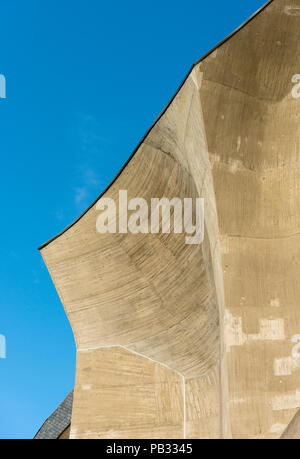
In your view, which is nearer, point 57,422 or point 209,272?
point 209,272

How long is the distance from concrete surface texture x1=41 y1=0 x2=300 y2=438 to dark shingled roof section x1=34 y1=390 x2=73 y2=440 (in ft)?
19.4

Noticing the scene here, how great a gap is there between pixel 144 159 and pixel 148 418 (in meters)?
4.03

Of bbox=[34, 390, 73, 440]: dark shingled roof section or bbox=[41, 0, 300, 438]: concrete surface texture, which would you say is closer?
bbox=[41, 0, 300, 438]: concrete surface texture

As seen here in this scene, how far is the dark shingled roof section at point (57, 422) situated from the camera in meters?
13.6

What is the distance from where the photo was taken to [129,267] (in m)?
8.16

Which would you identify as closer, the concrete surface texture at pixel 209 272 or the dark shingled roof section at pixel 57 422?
the concrete surface texture at pixel 209 272

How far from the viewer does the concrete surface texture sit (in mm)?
6250

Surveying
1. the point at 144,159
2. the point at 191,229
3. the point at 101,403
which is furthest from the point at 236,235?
the point at 101,403

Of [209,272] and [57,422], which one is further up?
[209,272]

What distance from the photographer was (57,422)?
14109mm

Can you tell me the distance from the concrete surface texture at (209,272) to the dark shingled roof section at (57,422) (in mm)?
5901

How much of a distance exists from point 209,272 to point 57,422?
887 centimetres

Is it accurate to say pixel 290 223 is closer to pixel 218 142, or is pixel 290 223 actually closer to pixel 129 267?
pixel 218 142

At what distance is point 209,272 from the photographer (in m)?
7.44
